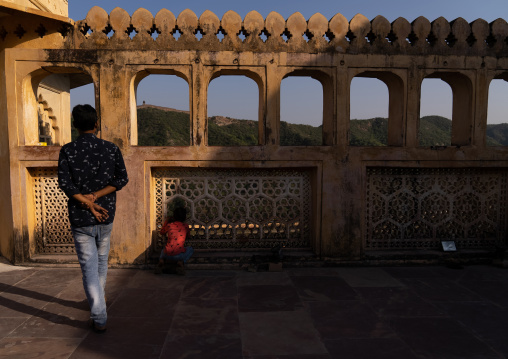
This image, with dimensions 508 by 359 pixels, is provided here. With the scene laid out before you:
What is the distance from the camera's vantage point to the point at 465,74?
5.14 m

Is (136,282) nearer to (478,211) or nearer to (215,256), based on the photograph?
(215,256)

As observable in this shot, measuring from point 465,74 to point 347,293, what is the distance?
360 centimetres

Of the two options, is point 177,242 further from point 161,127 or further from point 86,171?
point 161,127

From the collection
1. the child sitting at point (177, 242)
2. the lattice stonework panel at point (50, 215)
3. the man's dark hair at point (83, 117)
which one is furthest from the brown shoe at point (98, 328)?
the lattice stonework panel at point (50, 215)

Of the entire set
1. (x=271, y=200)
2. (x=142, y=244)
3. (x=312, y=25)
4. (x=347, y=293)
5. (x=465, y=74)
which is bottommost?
(x=347, y=293)

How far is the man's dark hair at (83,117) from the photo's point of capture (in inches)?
117

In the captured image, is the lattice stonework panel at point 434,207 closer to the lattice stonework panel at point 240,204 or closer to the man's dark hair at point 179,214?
the lattice stonework panel at point 240,204

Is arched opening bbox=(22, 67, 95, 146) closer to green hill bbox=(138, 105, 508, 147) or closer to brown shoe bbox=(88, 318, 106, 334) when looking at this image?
brown shoe bbox=(88, 318, 106, 334)

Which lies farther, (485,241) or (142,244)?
(485,241)

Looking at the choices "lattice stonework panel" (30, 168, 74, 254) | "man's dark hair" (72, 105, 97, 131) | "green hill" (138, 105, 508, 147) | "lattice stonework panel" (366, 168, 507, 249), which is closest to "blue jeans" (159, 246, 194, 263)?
"lattice stonework panel" (30, 168, 74, 254)

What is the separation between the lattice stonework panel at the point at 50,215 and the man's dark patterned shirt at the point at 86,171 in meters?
2.39

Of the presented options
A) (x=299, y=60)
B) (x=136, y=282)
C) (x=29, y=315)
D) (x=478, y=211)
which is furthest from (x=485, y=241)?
(x=29, y=315)

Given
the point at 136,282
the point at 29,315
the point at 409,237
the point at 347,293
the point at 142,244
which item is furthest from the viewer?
the point at 409,237

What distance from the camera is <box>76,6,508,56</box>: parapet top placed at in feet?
15.9
